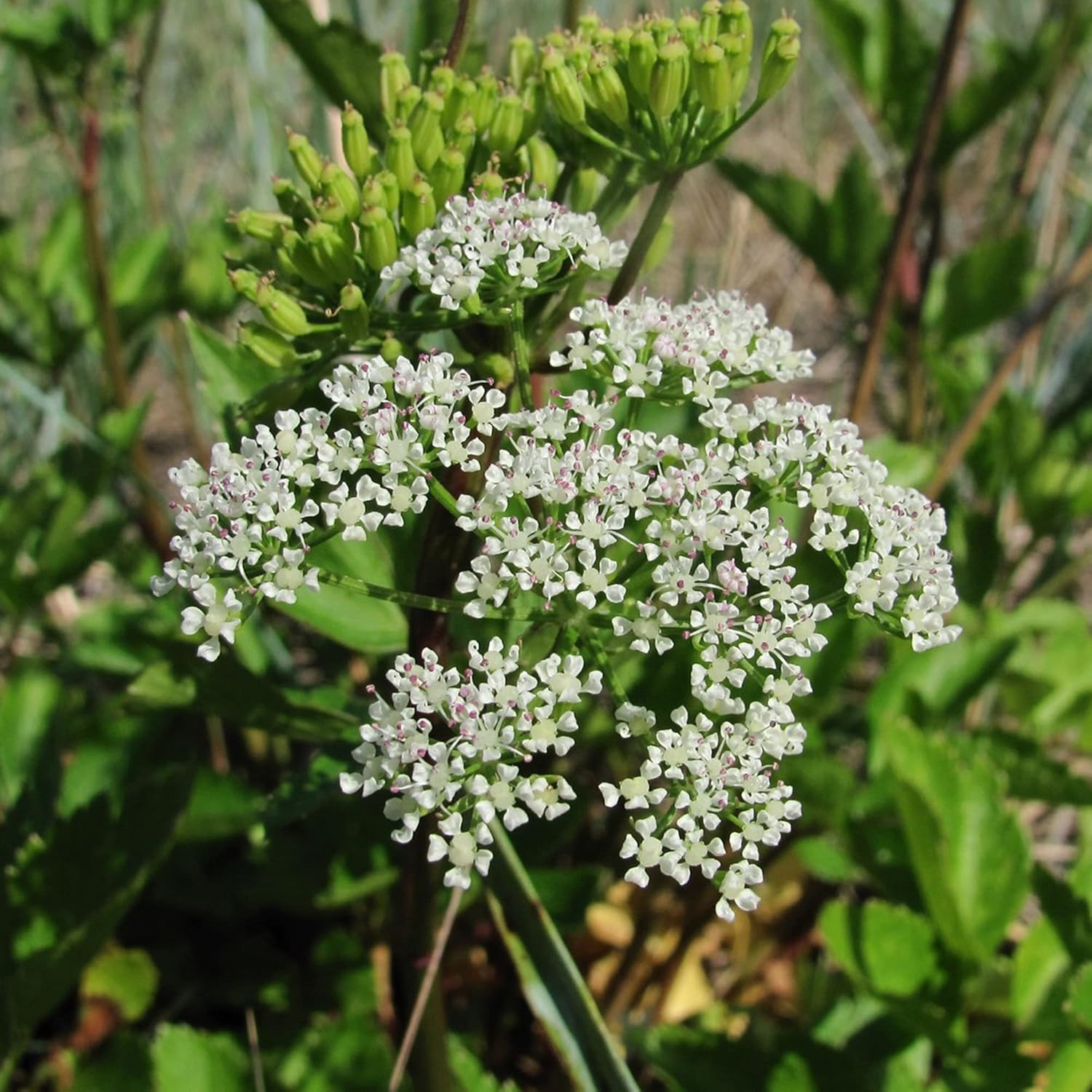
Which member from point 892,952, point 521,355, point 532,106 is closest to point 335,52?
point 532,106

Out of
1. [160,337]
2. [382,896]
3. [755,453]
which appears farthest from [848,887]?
[160,337]

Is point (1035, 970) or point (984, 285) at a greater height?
point (984, 285)

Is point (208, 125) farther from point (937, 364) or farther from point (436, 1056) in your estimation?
point (436, 1056)

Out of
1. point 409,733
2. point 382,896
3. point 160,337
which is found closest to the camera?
point 409,733

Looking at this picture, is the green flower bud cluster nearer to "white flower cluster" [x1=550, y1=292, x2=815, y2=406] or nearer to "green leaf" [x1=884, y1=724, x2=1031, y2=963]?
"white flower cluster" [x1=550, y1=292, x2=815, y2=406]

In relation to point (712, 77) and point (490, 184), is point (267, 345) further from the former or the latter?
point (712, 77)

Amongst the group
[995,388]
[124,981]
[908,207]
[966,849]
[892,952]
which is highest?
[908,207]

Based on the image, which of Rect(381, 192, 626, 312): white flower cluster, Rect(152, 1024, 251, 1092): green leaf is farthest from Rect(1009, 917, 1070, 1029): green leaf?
Rect(381, 192, 626, 312): white flower cluster
